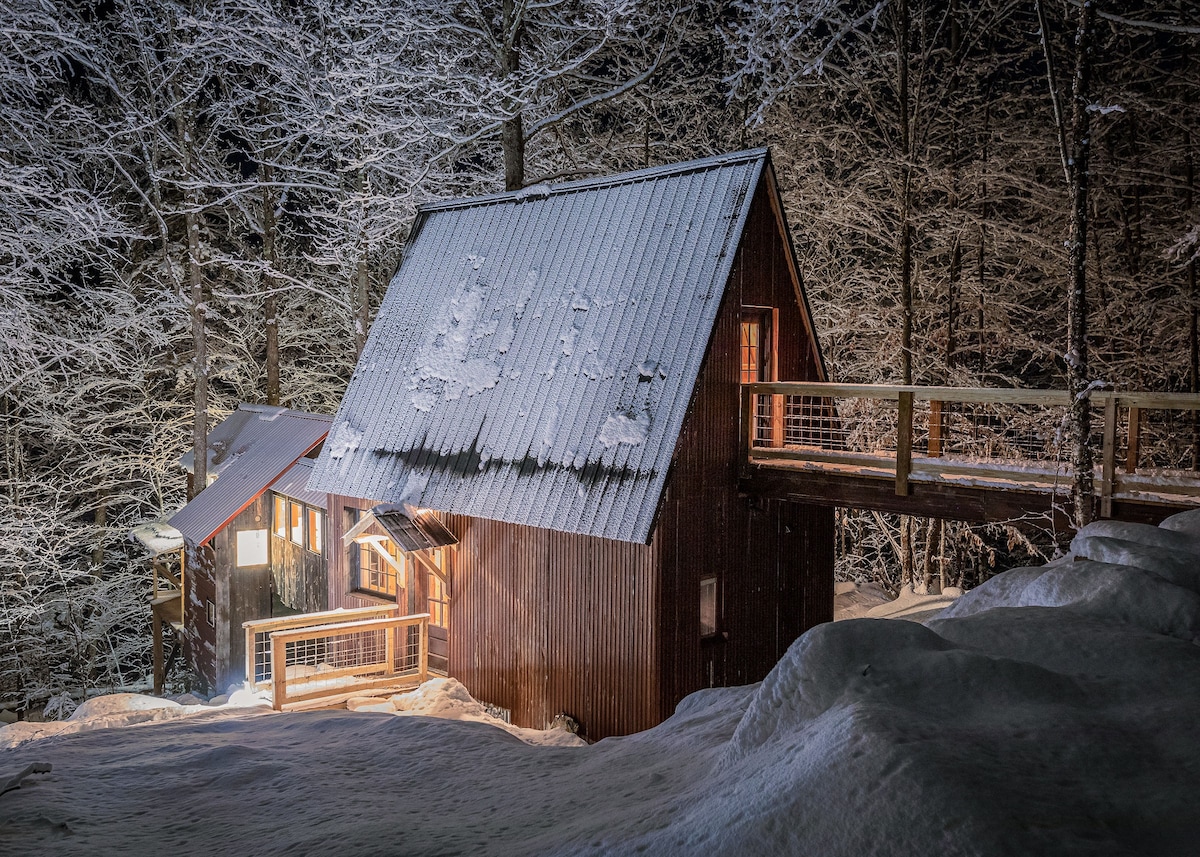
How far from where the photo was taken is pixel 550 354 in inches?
472

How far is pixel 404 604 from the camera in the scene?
1355 cm

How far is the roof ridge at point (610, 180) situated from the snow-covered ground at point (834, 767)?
7217 millimetres

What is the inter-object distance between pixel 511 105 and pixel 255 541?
10.0 metres

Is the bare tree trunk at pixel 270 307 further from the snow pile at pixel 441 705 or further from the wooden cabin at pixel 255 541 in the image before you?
the snow pile at pixel 441 705

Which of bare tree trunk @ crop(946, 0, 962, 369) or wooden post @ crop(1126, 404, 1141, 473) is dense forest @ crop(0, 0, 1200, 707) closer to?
bare tree trunk @ crop(946, 0, 962, 369)

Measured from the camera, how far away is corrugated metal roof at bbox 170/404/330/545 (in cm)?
1684

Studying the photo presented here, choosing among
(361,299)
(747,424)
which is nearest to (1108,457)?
(747,424)

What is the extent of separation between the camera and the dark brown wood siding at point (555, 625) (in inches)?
414

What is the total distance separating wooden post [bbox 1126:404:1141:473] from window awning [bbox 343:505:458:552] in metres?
8.34

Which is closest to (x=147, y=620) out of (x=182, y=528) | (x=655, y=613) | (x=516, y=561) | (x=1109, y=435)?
(x=182, y=528)

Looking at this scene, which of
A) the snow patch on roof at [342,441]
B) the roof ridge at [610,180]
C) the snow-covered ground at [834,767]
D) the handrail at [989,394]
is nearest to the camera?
the snow-covered ground at [834,767]

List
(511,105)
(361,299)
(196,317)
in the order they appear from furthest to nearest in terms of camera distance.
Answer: (196,317)
(361,299)
(511,105)

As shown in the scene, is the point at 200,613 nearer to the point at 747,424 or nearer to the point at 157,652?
the point at 157,652

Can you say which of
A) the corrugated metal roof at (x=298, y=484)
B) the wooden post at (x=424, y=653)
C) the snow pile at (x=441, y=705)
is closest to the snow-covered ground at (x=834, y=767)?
the snow pile at (x=441, y=705)
